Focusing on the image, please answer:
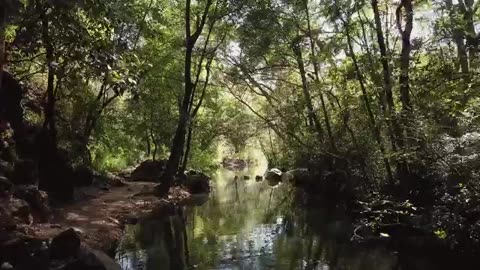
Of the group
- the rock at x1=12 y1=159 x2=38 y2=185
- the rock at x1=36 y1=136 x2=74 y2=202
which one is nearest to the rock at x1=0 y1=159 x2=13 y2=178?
the rock at x1=12 y1=159 x2=38 y2=185

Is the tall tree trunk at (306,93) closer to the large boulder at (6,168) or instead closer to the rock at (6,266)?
the large boulder at (6,168)

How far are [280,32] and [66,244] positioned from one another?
13147mm

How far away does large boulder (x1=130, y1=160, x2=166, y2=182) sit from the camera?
27.5 metres

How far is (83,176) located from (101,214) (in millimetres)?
5985

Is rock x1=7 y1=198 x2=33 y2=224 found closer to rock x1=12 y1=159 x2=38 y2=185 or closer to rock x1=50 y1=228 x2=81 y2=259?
rock x1=12 y1=159 x2=38 y2=185

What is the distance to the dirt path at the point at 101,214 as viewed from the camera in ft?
39.3

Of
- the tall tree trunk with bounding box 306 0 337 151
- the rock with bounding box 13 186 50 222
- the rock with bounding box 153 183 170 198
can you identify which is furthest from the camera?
the rock with bounding box 153 183 170 198

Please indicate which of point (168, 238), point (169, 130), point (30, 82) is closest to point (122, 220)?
point (168, 238)

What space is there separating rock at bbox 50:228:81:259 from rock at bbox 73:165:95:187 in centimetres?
1138

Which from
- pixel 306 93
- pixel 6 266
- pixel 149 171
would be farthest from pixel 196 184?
pixel 6 266

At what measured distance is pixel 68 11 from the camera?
6.84 m

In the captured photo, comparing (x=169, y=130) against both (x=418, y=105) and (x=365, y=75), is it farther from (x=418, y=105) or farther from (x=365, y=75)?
(x=418, y=105)

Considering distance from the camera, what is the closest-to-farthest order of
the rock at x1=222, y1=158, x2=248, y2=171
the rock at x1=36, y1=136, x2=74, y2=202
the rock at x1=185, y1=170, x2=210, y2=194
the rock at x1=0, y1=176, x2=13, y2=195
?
the rock at x1=0, y1=176, x2=13, y2=195 < the rock at x1=36, y1=136, x2=74, y2=202 < the rock at x1=185, y1=170, x2=210, y2=194 < the rock at x1=222, y1=158, x2=248, y2=171

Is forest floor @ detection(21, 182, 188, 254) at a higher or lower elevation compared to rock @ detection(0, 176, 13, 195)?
lower
